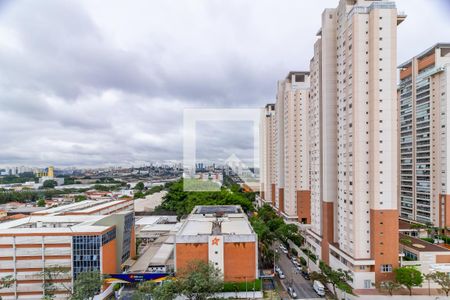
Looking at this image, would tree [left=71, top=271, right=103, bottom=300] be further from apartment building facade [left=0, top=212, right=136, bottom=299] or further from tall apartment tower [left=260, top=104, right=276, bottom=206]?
tall apartment tower [left=260, top=104, right=276, bottom=206]

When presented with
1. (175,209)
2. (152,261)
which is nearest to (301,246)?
(152,261)

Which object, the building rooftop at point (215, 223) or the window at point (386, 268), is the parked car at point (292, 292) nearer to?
the building rooftop at point (215, 223)

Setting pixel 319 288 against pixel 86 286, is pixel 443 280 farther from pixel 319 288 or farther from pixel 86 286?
pixel 86 286

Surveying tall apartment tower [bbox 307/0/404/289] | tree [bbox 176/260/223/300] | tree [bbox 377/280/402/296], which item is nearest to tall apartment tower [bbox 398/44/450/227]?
tall apartment tower [bbox 307/0/404/289]

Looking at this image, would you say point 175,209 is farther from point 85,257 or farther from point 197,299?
point 197,299

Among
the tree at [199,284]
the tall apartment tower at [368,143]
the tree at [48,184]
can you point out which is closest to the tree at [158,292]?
the tree at [199,284]

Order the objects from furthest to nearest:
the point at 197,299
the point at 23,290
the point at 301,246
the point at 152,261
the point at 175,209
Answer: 1. the point at 175,209
2. the point at 301,246
3. the point at 152,261
4. the point at 23,290
5. the point at 197,299

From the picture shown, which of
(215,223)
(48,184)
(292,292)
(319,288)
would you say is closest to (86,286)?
(215,223)
